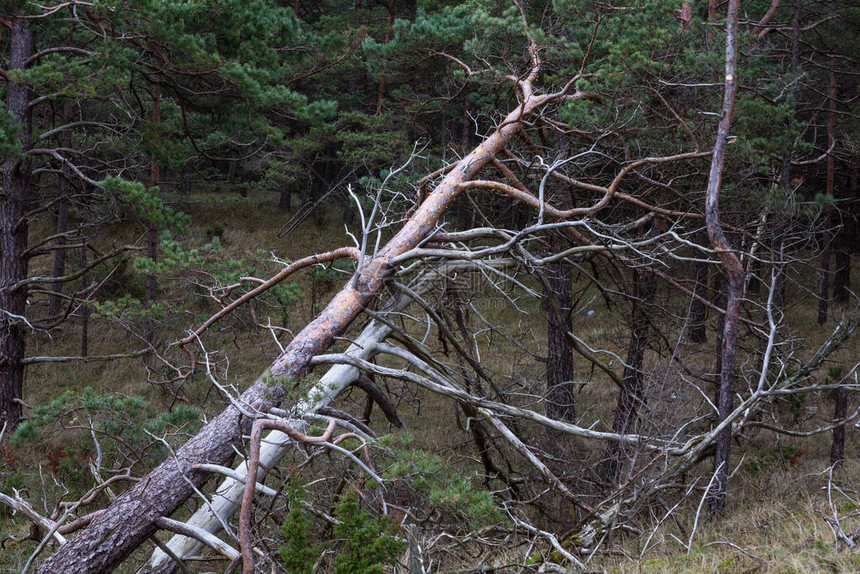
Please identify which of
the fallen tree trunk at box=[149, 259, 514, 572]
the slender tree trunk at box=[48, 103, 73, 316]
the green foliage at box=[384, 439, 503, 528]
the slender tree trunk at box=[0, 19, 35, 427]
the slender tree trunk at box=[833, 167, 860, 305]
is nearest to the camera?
the green foliage at box=[384, 439, 503, 528]

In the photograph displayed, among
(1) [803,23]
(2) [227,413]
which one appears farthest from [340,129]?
(2) [227,413]

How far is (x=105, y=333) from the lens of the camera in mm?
17234

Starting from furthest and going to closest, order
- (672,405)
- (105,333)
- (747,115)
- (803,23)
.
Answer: (105,333)
(803,23)
(747,115)
(672,405)

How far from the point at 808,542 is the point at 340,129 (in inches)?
661

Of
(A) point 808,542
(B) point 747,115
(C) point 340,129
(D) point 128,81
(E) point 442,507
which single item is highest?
(D) point 128,81

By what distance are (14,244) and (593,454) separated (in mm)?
8609

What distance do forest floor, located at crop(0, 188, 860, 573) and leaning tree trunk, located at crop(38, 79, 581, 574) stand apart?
37.9 inches

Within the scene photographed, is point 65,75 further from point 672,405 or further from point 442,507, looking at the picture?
point 672,405

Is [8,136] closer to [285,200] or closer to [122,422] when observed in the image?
[122,422]

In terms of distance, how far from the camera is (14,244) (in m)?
9.95

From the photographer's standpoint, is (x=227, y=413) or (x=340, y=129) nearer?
(x=227, y=413)

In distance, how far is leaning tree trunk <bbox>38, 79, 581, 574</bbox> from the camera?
5.03m

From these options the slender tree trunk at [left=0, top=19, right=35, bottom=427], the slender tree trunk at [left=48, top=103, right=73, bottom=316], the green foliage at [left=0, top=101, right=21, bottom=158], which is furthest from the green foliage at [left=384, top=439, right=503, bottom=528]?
the slender tree trunk at [left=48, top=103, right=73, bottom=316]

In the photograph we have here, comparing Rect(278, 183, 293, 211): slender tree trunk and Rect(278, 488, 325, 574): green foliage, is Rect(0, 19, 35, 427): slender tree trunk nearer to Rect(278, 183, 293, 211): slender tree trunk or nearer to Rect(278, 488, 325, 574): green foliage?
Rect(278, 488, 325, 574): green foliage
